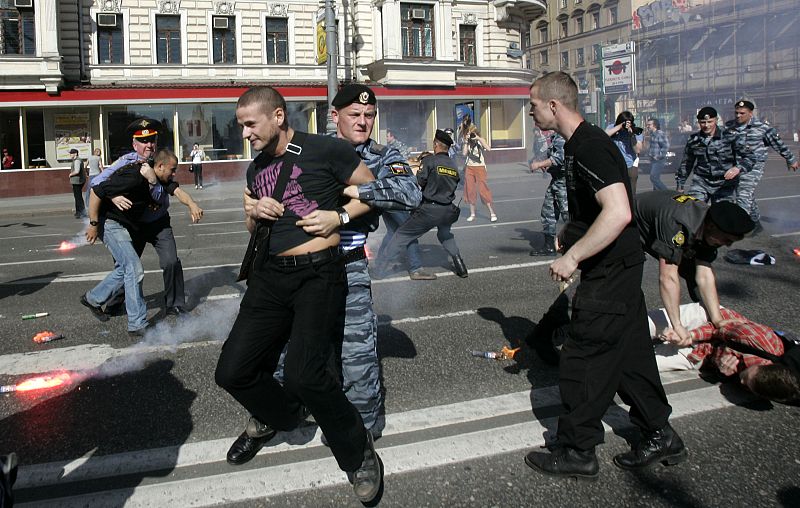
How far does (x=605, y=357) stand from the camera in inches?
122

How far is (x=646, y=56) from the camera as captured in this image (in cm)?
3841

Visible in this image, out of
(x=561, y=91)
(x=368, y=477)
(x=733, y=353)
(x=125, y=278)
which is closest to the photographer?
(x=368, y=477)

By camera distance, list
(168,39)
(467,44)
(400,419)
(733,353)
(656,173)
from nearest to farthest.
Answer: (400,419), (733,353), (656,173), (168,39), (467,44)

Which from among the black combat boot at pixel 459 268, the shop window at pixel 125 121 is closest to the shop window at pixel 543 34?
the shop window at pixel 125 121

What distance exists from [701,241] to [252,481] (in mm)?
2680

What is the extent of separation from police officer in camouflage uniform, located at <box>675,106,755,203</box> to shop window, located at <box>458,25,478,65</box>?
2687 cm

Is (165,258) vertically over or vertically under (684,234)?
under

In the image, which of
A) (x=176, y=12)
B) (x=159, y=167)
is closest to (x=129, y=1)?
(x=176, y=12)

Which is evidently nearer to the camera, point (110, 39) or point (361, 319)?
point (361, 319)

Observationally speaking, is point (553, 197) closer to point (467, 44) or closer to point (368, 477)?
point (368, 477)

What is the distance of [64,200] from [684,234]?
23.5m

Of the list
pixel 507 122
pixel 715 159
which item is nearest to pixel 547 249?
pixel 715 159

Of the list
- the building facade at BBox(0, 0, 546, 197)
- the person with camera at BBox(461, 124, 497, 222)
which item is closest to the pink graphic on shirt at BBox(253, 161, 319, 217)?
the person with camera at BBox(461, 124, 497, 222)

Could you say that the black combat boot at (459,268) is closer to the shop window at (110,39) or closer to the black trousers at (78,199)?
the black trousers at (78,199)
